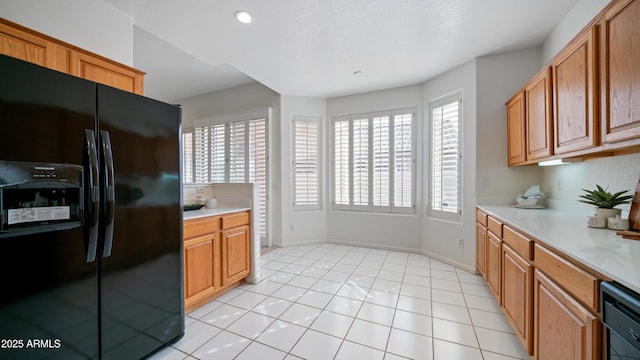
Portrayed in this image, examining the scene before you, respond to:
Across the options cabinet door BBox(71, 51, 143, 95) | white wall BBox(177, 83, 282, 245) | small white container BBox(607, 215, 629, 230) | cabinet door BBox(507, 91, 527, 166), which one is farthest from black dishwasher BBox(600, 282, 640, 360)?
white wall BBox(177, 83, 282, 245)

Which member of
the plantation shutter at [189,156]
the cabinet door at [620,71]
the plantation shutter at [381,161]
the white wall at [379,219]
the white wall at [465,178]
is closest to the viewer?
the cabinet door at [620,71]

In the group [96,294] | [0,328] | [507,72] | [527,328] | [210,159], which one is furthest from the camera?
[210,159]

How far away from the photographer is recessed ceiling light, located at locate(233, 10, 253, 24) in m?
2.05

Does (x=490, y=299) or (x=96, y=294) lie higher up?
(x=96, y=294)

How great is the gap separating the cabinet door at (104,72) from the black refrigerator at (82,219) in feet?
2.07

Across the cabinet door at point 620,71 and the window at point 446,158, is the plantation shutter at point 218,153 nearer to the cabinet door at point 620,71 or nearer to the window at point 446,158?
the window at point 446,158

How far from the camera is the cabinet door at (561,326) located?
0.92 m

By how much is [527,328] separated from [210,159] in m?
4.90

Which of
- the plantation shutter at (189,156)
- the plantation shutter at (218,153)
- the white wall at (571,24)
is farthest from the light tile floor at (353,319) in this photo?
the plantation shutter at (189,156)

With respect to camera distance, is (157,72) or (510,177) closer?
(510,177)

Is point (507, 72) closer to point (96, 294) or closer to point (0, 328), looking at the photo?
point (96, 294)

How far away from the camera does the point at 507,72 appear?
2740 mm

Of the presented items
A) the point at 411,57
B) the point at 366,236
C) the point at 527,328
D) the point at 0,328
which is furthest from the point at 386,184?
the point at 0,328

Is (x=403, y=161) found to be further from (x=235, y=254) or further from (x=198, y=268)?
(x=198, y=268)
